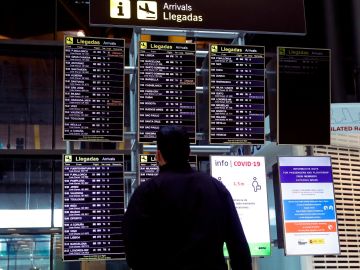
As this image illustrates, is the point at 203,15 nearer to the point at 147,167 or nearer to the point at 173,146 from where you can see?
the point at 147,167

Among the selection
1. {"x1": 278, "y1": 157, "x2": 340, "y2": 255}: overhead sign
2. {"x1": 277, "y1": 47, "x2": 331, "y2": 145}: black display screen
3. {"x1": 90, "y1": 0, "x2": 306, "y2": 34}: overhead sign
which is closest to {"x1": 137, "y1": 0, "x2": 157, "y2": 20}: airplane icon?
{"x1": 90, "y1": 0, "x2": 306, "y2": 34}: overhead sign

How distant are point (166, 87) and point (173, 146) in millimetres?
2172

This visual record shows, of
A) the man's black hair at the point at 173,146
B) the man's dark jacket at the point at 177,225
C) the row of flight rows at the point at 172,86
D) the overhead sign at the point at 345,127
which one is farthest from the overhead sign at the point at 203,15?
the man's dark jacket at the point at 177,225

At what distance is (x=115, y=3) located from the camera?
4.74m

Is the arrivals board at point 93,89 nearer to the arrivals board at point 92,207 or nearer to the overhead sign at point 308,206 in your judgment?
the arrivals board at point 92,207

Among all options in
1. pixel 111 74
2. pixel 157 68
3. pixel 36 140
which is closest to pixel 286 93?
pixel 157 68

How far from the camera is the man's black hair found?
268cm

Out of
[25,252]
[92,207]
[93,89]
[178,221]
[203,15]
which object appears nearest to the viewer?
[178,221]

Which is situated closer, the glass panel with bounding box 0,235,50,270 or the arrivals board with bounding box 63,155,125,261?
the arrivals board with bounding box 63,155,125,261

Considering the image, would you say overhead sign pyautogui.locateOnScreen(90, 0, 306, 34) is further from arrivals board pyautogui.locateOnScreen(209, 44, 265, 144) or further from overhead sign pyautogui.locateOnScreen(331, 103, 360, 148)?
overhead sign pyautogui.locateOnScreen(331, 103, 360, 148)

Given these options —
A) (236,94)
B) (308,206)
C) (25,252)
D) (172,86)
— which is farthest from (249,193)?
(25,252)

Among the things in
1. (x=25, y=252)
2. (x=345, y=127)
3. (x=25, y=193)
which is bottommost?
(x=25, y=252)

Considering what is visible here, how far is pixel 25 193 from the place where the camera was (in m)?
12.2

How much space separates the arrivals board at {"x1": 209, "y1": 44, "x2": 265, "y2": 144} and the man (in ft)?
6.81
